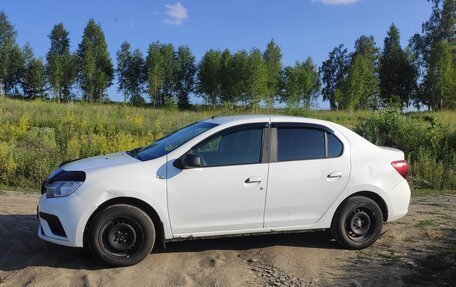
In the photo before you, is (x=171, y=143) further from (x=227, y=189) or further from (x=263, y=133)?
(x=263, y=133)

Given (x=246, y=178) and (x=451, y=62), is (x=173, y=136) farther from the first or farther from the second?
(x=451, y=62)

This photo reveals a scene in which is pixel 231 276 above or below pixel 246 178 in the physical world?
below

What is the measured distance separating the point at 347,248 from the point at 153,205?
2.64 metres

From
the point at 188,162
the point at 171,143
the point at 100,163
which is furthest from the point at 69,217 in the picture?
the point at 171,143

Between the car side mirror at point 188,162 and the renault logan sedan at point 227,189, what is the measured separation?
0.01 meters

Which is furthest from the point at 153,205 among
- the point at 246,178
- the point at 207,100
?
the point at 207,100

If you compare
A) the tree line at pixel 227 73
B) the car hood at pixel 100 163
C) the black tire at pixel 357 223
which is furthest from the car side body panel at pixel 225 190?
the tree line at pixel 227 73

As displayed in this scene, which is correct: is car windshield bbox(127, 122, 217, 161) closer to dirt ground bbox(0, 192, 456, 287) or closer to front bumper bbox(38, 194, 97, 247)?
front bumper bbox(38, 194, 97, 247)

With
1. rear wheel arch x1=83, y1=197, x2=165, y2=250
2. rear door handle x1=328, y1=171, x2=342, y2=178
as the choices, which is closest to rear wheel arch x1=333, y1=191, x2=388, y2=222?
rear door handle x1=328, y1=171, x2=342, y2=178

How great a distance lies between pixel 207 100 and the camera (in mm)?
74375

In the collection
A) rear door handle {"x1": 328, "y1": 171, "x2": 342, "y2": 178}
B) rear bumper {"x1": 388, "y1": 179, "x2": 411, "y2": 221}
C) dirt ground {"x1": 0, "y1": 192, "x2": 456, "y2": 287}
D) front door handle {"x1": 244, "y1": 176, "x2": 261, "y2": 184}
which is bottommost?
dirt ground {"x1": 0, "y1": 192, "x2": 456, "y2": 287}

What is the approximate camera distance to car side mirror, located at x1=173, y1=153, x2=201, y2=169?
551 centimetres

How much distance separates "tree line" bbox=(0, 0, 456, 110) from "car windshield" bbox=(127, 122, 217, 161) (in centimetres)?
5318

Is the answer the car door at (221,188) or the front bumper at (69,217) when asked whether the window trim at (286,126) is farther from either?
the front bumper at (69,217)
